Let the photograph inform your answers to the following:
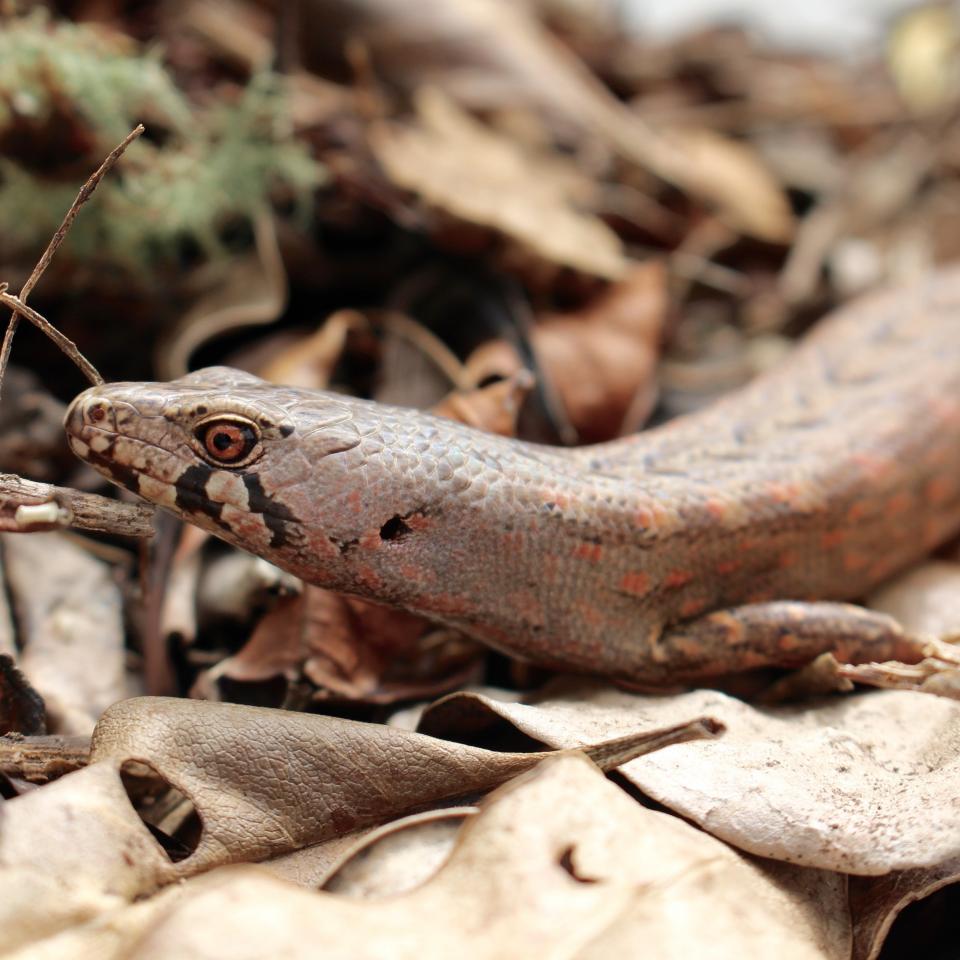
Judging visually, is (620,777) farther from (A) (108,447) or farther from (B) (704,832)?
(A) (108,447)

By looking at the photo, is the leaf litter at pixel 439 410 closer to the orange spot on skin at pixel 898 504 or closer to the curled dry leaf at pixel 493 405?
the curled dry leaf at pixel 493 405

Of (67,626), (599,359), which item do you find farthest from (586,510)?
(67,626)

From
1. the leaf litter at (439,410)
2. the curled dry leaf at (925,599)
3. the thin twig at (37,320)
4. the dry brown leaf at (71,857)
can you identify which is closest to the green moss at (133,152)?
the leaf litter at (439,410)

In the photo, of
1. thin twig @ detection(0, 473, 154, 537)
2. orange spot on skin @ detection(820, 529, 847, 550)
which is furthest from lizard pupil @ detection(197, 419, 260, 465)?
orange spot on skin @ detection(820, 529, 847, 550)

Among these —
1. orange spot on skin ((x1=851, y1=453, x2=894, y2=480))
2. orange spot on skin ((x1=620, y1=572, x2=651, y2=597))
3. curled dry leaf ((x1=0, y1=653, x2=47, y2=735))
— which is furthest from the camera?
orange spot on skin ((x1=851, y1=453, x2=894, y2=480))

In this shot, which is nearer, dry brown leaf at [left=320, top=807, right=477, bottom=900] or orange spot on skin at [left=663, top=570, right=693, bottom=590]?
dry brown leaf at [left=320, top=807, right=477, bottom=900]

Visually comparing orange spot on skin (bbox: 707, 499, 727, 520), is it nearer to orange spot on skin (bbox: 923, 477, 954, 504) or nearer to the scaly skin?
the scaly skin

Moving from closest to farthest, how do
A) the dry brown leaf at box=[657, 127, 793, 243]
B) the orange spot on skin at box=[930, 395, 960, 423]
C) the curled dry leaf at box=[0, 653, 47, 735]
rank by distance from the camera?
1. the curled dry leaf at box=[0, 653, 47, 735]
2. the orange spot on skin at box=[930, 395, 960, 423]
3. the dry brown leaf at box=[657, 127, 793, 243]

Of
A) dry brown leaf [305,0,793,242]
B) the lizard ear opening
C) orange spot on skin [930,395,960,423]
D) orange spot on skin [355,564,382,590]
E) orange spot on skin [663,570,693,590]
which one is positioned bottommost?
orange spot on skin [663,570,693,590]

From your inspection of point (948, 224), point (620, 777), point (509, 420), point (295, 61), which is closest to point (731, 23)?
point (948, 224)
